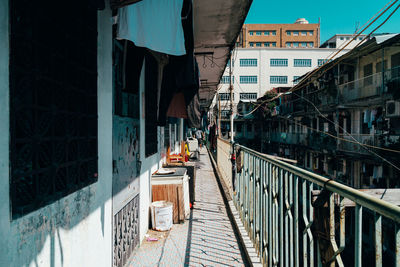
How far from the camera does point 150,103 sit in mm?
5430

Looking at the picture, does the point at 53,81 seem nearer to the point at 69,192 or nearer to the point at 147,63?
the point at 69,192

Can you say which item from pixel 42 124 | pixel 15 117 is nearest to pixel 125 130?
pixel 42 124

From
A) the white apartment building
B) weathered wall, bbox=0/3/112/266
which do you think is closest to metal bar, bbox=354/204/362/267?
weathered wall, bbox=0/3/112/266

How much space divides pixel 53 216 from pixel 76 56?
1432mm

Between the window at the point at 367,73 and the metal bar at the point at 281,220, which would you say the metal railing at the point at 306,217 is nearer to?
the metal bar at the point at 281,220

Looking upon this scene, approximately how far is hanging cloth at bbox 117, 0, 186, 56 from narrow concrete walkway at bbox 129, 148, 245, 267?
10.5 feet

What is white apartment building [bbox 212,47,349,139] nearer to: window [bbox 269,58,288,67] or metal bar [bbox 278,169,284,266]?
window [bbox 269,58,288,67]

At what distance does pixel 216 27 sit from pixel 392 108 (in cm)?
1588

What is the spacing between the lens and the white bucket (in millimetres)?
5184

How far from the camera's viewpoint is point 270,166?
2965mm

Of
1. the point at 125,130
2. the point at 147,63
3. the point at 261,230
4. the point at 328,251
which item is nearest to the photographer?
the point at 328,251

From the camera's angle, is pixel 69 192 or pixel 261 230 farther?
pixel 261 230

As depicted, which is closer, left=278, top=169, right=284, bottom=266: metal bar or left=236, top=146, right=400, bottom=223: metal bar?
left=236, top=146, right=400, bottom=223: metal bar

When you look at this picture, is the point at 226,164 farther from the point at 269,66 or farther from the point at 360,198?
the point at 269,66
